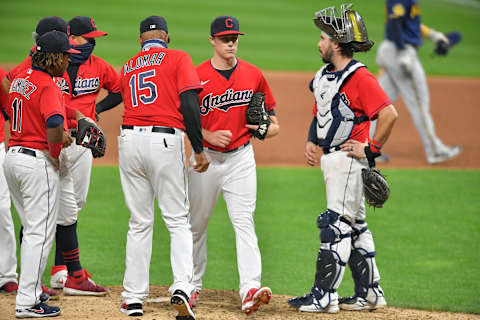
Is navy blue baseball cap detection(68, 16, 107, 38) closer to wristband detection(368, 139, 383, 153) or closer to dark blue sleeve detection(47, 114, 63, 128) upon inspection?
dark blue sleeve detection(47, 114, 63, 128)

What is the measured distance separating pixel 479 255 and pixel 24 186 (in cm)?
463

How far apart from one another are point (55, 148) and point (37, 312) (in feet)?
3.81

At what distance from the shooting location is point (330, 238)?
5461 mm

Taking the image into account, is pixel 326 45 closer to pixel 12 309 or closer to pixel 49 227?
pixel 49 227

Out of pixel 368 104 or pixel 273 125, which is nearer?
pixel 368 104

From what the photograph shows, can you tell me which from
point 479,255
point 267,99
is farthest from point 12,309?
point 479,255

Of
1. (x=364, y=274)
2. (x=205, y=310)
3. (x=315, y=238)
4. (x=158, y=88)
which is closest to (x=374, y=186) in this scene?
(x=364, y=274)

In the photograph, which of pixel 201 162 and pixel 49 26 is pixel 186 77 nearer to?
pixel 201 162

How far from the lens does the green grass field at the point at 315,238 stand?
6578 mm

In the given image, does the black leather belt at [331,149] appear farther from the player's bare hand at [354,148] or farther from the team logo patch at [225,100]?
the team logo patch at [225,100]

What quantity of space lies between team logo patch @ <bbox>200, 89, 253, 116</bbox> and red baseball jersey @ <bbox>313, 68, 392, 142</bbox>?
0.75 metres

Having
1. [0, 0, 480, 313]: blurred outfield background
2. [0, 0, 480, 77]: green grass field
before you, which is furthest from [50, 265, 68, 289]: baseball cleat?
[0, 0, 480, 77]: green grass field

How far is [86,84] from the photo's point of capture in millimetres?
6059

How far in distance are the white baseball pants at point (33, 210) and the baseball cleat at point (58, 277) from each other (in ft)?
3.07
